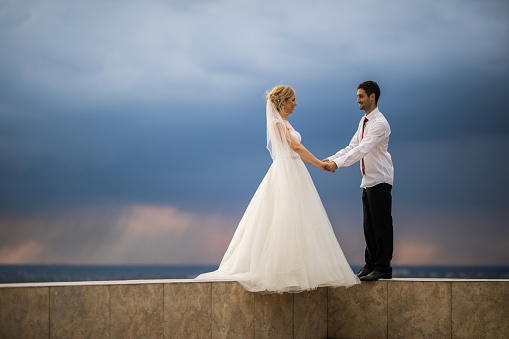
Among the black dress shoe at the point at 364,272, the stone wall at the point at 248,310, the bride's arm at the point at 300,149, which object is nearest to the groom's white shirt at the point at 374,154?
the bride's arm at the point at 300,149

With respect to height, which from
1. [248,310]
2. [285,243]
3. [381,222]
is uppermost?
[381,222]

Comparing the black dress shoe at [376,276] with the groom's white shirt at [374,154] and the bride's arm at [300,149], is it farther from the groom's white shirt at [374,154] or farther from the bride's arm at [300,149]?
the bride's arm at [300,149]

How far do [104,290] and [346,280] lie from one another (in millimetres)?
1829

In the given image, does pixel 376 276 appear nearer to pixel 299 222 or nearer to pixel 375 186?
pixel 375 186

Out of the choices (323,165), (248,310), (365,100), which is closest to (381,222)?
(323,165)

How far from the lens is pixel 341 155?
527 centimetres

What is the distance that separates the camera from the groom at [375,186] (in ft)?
15.6

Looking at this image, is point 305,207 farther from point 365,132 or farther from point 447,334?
point 447,334

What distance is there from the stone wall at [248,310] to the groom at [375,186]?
181 mm

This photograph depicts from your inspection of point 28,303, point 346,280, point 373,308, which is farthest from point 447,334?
point 28,303

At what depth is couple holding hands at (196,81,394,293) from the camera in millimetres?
4215

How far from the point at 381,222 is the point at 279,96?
1381mm

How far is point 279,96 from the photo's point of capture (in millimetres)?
4770

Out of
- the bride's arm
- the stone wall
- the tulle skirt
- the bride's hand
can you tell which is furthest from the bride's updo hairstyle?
the stone wall
